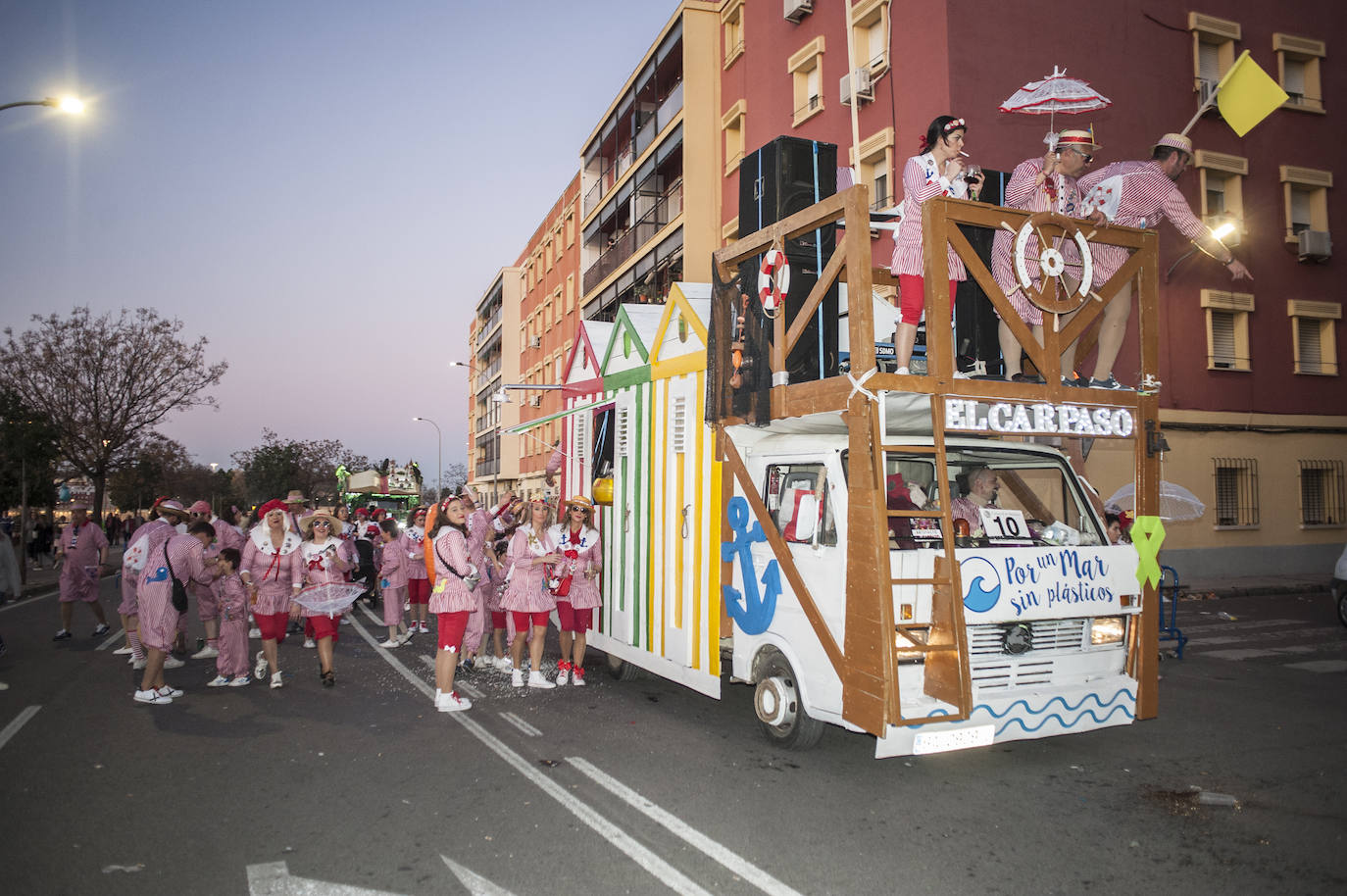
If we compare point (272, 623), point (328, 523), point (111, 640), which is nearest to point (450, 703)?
point (272, 623)

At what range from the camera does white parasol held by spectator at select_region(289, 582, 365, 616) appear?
7988 millimetres

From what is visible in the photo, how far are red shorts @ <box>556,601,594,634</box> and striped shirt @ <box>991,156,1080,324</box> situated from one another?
4.76 meters

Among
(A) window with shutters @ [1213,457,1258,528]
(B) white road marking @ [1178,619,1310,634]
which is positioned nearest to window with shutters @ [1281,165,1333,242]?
(A) window with shutters @ [1213,457,1258,528]

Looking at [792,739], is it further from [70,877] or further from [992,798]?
[70,877]

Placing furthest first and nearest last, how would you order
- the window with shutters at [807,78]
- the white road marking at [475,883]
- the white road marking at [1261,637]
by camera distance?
the window with shutters at [807,78] → the white road marking at [1261,637] → the white road marking at [475,883]

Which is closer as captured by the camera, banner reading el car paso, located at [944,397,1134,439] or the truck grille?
the truck grille

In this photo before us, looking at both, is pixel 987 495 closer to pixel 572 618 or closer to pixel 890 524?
pixel 890 524

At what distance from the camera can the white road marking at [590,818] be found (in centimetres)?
392

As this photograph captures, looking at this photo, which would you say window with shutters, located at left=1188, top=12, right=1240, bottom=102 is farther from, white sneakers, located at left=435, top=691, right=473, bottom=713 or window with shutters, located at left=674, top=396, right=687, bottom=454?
white sneakers, located at left=435, top=691, right=473, bottom=713

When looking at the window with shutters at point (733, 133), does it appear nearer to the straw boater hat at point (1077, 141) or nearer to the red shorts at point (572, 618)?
the red shorts at point (572, 618)

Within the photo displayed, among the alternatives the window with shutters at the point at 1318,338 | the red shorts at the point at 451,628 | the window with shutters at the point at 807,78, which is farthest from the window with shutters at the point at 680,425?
the window with shutters at the point at 1318,338

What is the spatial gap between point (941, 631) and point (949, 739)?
0.60 metres

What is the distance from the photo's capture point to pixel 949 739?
4.83 m

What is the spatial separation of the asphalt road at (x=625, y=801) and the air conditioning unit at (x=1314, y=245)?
16.8 meters
